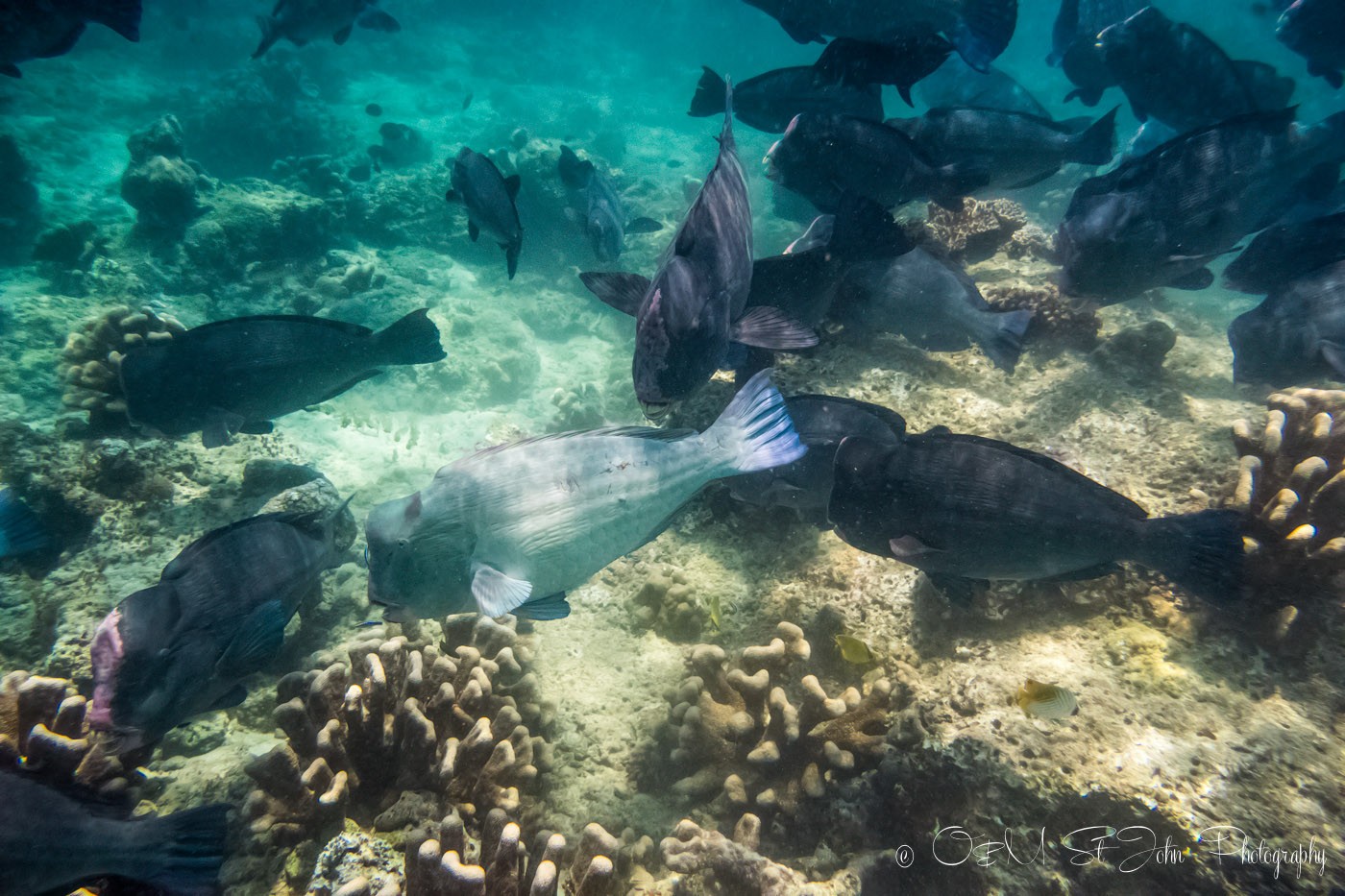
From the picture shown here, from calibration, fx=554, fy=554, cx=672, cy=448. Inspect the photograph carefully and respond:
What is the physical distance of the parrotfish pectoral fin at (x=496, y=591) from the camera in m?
2.39

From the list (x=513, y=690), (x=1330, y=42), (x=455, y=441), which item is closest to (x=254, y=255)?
(x=455, y=441)

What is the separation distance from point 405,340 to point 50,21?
4636 millimetres

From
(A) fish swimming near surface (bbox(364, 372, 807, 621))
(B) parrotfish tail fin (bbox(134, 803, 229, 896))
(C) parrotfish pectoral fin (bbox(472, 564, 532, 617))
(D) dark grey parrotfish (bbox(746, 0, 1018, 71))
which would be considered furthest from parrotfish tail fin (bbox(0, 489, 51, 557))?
(D) dark grey parrotfish (bbox(746, 0, 1018, 71))

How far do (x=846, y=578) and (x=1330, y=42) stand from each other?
10.2 meters

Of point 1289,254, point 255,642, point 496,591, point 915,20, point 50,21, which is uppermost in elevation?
point 915,20

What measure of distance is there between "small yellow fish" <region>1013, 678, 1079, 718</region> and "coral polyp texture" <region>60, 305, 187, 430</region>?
714cm

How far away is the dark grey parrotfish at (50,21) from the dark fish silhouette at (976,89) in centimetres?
1020

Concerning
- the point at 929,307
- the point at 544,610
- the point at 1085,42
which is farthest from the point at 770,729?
the point at 1085,42

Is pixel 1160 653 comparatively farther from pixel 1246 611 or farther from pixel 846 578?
pixel 846 578

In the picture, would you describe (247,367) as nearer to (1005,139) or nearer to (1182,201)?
(1005,139)

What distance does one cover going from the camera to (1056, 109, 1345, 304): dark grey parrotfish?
4.54m

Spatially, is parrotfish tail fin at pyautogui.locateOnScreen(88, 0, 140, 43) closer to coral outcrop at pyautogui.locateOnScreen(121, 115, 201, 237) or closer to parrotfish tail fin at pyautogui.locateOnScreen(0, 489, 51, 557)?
parrotfish tail fin at pyautogui.locateOnScreen(0, 489, 51, 557)

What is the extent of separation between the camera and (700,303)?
2.80 meters

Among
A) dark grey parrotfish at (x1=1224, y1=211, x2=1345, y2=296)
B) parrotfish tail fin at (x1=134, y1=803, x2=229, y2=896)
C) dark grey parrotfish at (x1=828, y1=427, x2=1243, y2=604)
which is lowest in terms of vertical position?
parrotfish tail fin at (x1=134, y1=803, x2=229, y2=896)
